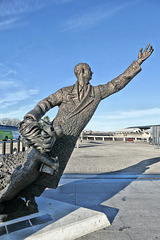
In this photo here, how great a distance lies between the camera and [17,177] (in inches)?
88.0

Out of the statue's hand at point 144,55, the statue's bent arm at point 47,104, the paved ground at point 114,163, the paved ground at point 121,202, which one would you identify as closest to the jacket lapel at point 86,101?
the statue's bent arm at point 47,104

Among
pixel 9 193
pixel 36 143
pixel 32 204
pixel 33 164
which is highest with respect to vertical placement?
pixel 36 143

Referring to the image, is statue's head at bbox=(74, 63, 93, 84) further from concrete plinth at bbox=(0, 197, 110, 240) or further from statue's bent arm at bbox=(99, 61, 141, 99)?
concrete plinth at bbox=(0, 197, 110, 240)

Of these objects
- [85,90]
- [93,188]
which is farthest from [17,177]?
[93,188]

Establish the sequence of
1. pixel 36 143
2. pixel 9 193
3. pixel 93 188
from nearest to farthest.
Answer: pixel 36 143 → pixel 9 193 → pixel 93 188

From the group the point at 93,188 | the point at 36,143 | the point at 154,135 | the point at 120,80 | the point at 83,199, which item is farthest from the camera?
the point at 154,135

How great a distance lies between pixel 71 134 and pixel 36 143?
2.59ft

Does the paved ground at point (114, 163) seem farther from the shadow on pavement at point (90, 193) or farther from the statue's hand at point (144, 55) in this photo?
the statue's hand at point (144, 55)

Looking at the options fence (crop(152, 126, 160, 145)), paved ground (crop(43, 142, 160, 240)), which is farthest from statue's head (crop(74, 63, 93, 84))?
fence (crop(152, 126, 160, 145))

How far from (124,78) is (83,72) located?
623 mm

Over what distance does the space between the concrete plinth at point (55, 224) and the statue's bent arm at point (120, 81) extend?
1.64 meters

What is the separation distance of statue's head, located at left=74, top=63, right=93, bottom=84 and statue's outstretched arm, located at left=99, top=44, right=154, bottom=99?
0.25 m

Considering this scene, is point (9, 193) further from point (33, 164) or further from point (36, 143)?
point (36, 143)

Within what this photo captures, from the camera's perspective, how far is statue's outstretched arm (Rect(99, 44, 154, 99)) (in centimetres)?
304
